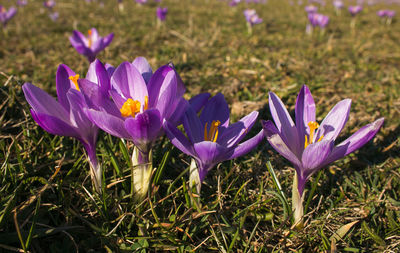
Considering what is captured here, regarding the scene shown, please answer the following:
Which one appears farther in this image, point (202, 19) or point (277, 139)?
point (202, 19)

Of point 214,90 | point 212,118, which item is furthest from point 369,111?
point 212,118

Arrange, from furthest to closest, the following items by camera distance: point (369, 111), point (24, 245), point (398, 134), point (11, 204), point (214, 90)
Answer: point (214, 90) → point (369, 111) → point (398, 134) → point (11, 204) → point (24, 245)

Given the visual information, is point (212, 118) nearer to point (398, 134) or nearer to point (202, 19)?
point (398, 134)

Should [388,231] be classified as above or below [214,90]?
below

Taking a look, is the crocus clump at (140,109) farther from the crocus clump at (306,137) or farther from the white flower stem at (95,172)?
the crocus clump at (306,137)

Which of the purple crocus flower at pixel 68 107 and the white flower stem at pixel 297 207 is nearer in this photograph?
the purple crocus flower at pixel 68 107

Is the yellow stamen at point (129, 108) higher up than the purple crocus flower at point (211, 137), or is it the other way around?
the yellow stamen at point (129, 108)

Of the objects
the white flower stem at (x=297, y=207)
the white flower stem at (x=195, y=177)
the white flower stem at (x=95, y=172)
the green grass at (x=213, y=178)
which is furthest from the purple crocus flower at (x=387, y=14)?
the white flower stem at (x=95, y=172)
